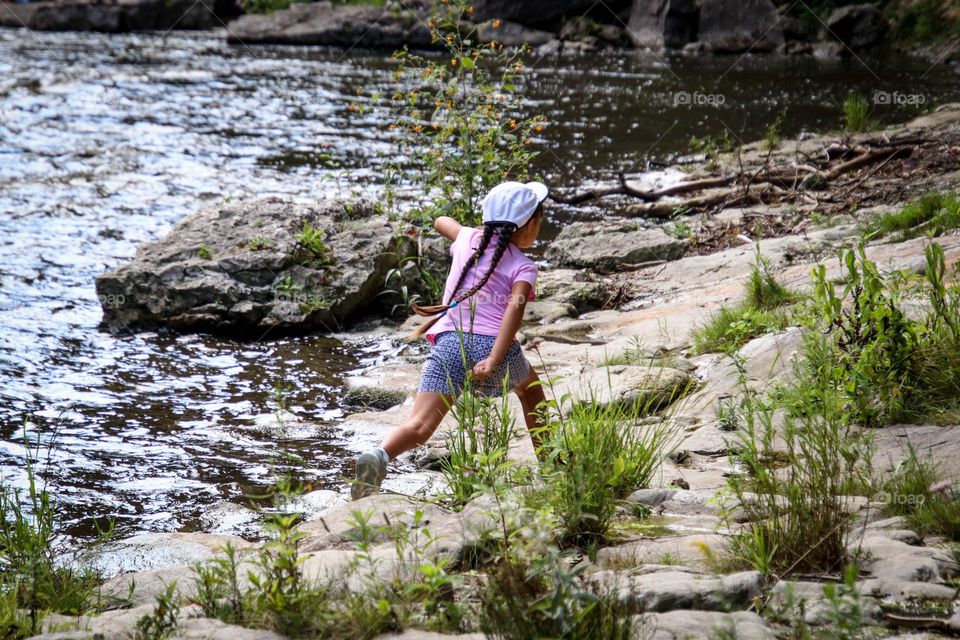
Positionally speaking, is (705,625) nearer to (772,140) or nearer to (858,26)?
(772,140)

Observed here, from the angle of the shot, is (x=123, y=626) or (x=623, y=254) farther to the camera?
(x=623, y=254)

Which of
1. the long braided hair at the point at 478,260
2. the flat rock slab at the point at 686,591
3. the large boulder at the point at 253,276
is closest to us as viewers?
the flat rock slab at the point at 686,591

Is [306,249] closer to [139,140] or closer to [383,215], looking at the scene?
[383,215]

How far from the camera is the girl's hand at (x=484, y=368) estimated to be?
4.62m

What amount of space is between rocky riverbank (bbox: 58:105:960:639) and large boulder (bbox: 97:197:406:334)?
0.02m

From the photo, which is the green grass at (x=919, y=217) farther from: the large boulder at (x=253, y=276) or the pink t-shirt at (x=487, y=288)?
the large boulder at (x=253, y=276)

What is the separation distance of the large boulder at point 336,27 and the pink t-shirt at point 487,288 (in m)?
21.8

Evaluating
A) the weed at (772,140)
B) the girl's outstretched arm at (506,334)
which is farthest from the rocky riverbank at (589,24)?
the girl's outstretched arm at (506,334)

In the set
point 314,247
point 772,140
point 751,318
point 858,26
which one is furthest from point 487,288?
point 858,26

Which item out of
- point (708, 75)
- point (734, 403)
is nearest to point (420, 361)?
point (734, 403)

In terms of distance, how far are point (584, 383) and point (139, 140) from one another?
10.3 meters

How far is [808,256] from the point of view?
759cm

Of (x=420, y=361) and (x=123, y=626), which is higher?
(x=420, y=361)

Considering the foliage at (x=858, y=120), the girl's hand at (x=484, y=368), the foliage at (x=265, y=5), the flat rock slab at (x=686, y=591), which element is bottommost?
the flat rock slab at (x=686, y=591)
